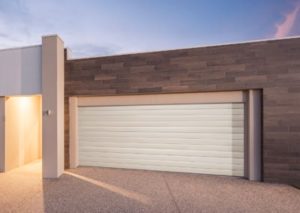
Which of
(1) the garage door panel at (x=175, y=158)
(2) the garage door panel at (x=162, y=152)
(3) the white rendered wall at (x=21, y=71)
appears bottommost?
(1) the garage door panel at (x=175, y=158)

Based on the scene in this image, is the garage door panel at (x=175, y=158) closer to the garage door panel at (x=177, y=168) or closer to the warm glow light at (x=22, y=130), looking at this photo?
Result: the garage door panel at (x=177, y=168)

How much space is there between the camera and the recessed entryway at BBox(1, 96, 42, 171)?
5.58 meters

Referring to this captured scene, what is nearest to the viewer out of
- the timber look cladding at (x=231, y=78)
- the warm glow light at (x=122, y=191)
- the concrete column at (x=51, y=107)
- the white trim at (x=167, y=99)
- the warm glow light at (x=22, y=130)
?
the warm glow light at (x=122, y=191)

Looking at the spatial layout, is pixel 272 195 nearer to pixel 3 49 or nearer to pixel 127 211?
pixel 127 211

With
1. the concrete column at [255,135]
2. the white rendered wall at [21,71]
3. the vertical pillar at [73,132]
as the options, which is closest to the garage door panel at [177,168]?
the concrete column at [255,135]

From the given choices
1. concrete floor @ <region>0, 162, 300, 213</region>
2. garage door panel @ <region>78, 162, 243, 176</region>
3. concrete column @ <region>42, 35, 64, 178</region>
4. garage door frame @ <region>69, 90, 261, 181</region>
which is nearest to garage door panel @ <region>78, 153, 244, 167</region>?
garage door panel @ <region>78, 162, 243, 176</region>

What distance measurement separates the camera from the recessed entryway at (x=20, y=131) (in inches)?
220

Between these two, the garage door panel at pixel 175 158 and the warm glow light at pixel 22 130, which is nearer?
the garage door panel at pixel 175 158

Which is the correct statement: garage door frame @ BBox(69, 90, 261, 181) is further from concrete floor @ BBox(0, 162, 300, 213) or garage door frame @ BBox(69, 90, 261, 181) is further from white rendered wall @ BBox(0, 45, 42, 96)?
white rendered wall @ BBox(0, 45, 42, 96)

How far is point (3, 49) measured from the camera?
544cm

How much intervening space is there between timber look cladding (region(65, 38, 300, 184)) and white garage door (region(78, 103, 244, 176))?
58 centimetres

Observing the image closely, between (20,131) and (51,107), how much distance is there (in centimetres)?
225

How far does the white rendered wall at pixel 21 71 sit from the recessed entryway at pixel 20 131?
54 cm

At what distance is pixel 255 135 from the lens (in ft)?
→ 15.1
